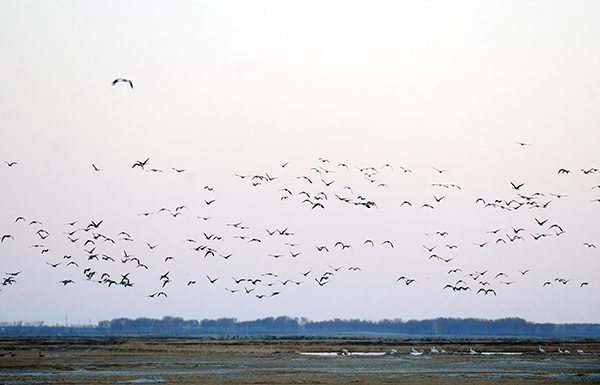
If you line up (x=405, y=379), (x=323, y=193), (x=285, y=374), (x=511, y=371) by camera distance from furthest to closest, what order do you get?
(x=323, y=193)
(x=511, y=371)
(x=285, y=374)
(x=405, y=379)

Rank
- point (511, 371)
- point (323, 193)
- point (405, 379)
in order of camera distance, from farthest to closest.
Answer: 1. point (323, 193)
2. point (511, 371)
3. point (405, 379)

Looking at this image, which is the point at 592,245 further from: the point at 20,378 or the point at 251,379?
the point at 20,378

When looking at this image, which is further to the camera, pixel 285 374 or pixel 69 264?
→ pixel 69 264

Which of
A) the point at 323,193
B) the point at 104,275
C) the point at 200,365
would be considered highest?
the point at 323,193

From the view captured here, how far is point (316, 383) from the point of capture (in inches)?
1636

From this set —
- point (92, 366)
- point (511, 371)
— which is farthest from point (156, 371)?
point (511, 371)

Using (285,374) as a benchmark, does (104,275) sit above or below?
above

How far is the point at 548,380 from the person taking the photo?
4372 cm

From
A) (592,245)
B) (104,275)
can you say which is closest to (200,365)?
(104,275)

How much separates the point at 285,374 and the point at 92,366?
1824cm

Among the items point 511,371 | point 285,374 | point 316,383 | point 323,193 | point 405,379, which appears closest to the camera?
point 316,383

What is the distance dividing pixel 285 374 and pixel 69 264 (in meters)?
23.8

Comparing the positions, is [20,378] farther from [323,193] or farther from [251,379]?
[323,193]

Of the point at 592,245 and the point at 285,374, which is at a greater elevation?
the point at 592,245
